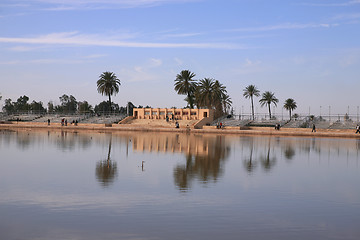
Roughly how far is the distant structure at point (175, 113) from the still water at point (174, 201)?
54788 millimetres

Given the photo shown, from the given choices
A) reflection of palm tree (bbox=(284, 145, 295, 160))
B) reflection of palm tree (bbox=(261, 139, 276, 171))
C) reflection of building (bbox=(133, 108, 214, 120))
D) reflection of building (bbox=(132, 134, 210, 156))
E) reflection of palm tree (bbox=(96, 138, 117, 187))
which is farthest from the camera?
reflection of building (bbox=(133, 108, 214, 120))

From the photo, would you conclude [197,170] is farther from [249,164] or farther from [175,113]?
[175,113]

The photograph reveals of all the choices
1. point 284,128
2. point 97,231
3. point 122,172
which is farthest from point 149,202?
point 284,128

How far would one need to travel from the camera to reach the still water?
9.13 m

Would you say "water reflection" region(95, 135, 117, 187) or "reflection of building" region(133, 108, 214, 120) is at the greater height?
"reflection of building" region(133, 108, 214, 120)

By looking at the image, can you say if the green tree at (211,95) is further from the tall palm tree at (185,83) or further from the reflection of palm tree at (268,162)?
the reflection of palm tree at (268,162)

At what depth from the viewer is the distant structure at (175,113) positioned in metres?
75.8

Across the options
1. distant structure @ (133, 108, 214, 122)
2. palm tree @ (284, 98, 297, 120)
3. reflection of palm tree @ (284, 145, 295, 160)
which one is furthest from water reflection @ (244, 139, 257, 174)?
palm tree @ (284, 98, 297, 120)

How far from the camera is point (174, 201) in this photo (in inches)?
471

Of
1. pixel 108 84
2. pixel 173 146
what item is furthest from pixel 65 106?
pixel 173 146

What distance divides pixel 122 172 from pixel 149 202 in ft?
19.9

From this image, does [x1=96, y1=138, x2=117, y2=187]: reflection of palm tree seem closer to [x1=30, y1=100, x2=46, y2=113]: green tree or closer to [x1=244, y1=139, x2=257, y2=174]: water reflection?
[x1=244, y1=139, x2=257, y2=174]: water reflection

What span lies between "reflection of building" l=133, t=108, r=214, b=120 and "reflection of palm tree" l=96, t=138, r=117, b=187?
2124 inches

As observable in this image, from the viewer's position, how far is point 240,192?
13656mm
